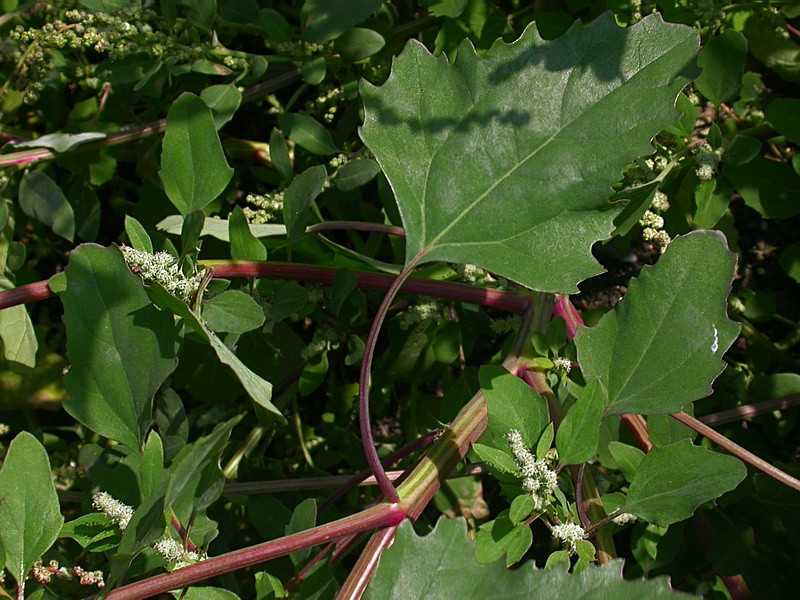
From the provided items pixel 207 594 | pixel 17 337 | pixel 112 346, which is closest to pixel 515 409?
pixel 207 594

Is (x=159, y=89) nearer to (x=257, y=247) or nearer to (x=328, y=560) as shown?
(x=257, y=247)

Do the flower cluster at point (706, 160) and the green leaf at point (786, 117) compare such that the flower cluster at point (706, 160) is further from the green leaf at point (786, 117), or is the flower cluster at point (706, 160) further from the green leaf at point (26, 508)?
the green leaf at point (26, 508)

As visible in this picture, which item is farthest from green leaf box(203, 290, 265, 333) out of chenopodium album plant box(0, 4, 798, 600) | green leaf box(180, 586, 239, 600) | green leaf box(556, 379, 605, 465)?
green leaf box(556, 379, 605, 465)

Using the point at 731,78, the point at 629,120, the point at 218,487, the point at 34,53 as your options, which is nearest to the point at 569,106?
the point at 629,120

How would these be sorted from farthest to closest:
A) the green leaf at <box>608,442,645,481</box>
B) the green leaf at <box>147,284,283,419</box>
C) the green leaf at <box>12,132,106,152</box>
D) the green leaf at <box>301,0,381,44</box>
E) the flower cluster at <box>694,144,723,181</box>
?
the green leaf at <box>12,132,106,152</box>
the green leaf at <box>301,0,381,44</box>
the flower cluster at <box>694,144,723,181</box>
the green leaf at <box>608,442,645,481</box>
the green leaf at <box>147,284,283,419</box>

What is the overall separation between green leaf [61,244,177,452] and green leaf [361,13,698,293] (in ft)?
1.39

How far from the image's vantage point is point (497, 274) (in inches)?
47.8

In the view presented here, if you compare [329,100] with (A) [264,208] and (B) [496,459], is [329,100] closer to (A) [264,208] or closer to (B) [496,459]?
(A) [264,208]

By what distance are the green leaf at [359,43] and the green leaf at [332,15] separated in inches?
2.6

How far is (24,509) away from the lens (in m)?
1.09

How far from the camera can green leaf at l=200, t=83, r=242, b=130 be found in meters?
1.63

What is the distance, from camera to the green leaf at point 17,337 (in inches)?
67.4

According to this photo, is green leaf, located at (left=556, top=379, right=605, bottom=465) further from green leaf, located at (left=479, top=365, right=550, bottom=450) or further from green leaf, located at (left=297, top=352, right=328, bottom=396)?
green leaf, located at (left=297, top=352, right=328, bottom=396)

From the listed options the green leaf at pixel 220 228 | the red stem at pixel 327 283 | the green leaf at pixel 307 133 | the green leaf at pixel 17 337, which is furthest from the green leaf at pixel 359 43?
the green leaf at pixel 17 337
